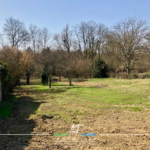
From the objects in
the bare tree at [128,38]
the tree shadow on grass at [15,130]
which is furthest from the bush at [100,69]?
the tree shadow on grass at [15,130]

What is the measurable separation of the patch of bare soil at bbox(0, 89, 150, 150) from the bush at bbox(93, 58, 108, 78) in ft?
85.0

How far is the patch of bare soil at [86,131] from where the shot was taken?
13.3ft

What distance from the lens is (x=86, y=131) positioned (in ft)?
16.6

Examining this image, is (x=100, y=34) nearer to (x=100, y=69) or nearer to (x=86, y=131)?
(x=100, y=69)

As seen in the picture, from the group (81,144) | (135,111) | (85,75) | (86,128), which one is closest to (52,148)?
(81,144)

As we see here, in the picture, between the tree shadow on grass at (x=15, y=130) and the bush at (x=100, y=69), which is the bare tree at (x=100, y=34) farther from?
the tree shadow on grass at (x=15, y=130)

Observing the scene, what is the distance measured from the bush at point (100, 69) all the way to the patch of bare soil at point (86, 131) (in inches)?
1020

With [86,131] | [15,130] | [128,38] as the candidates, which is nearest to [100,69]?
[128,38]

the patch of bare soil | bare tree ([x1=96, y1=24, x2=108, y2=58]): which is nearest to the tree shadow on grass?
the patch of bare soil

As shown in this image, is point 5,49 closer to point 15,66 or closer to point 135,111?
point 15,66

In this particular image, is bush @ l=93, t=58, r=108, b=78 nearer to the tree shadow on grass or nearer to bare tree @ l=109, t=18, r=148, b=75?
bare tree @ l=109, t=18, r=148, b=75

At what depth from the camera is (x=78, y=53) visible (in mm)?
41094

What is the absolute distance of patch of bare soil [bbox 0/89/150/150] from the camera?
406 cm

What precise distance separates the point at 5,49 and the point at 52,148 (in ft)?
50.6
